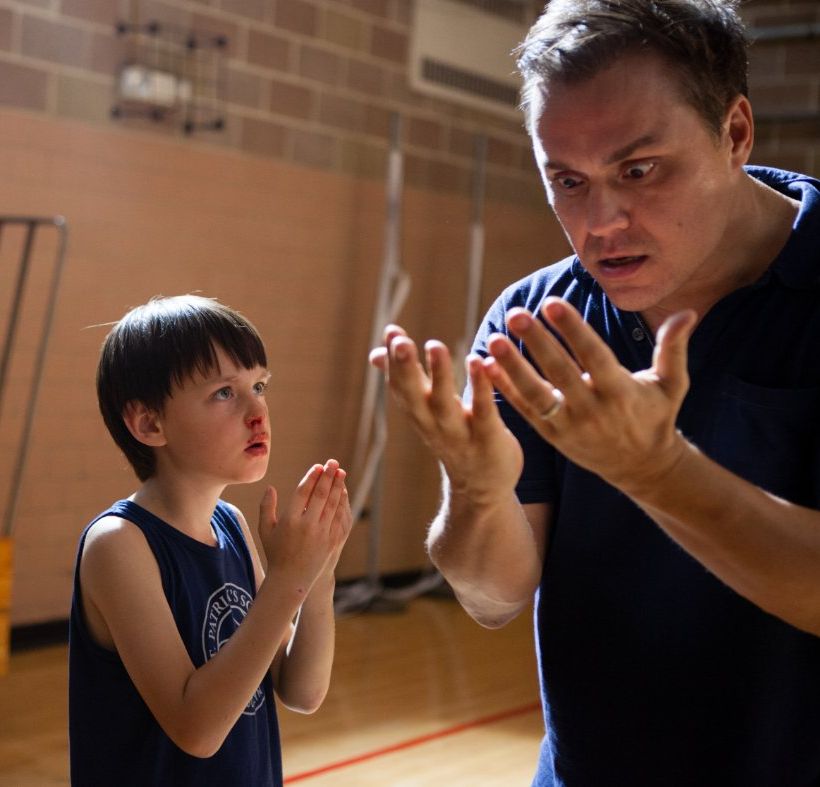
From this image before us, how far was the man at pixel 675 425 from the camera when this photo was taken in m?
1.10

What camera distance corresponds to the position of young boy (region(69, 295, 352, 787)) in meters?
1.34

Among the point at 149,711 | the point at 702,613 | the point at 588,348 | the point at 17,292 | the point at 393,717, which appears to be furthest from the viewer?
the point at 17,292

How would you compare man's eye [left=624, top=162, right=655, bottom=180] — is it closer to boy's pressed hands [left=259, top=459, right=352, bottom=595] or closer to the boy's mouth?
boy's pressed hands [left=259, top=459, right=352, bottom=595]

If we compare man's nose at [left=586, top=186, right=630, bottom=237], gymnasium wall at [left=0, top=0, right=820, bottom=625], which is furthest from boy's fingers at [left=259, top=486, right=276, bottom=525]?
gymnasium wall at [left=0, top=0, right=820, bottom=625]

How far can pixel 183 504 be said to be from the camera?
150 cm

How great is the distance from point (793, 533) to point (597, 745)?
0.34 meters

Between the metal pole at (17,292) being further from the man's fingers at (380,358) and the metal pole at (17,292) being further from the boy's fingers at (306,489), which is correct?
the man's fingers at (380,358)

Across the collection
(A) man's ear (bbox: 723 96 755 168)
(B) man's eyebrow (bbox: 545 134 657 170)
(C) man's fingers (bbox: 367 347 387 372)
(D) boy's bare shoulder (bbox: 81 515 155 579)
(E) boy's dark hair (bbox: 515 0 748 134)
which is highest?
(E) boy's dark hair (bbox: 515 0 748 134)

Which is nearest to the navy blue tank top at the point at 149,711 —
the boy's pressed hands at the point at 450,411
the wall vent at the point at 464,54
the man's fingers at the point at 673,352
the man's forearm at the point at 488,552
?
the man's forearm at the point at 488,552

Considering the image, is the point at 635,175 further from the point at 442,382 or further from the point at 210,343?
the point at 210,343

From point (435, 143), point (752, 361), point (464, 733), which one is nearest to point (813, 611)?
point (752, 361)

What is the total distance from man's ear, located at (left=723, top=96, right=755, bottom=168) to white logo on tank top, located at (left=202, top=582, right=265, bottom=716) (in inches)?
30.7

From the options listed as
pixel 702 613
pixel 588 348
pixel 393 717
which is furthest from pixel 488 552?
pixel 393 717

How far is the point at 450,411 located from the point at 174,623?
0.56 m
